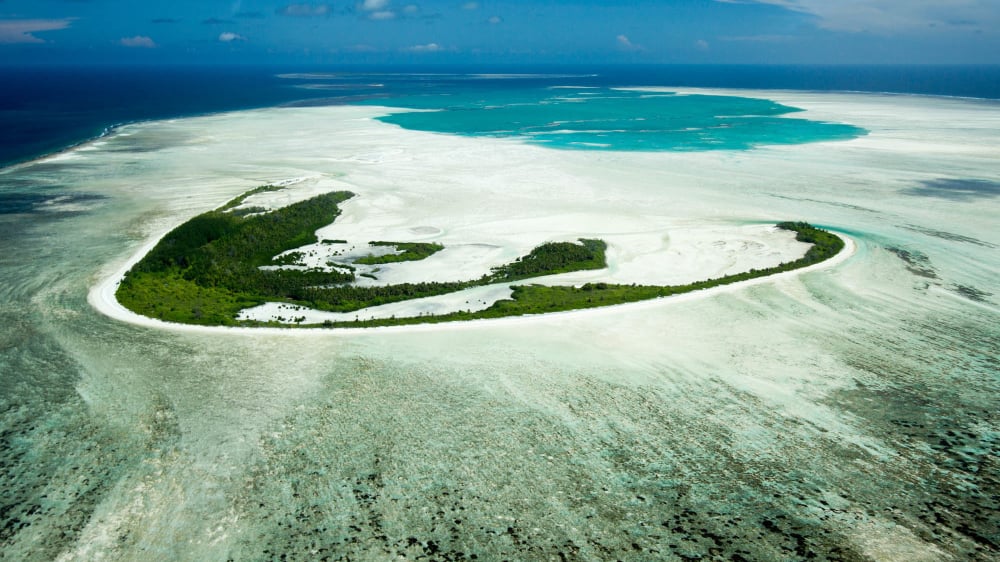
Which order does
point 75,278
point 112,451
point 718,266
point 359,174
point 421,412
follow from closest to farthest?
point 112,451
point 421,412
point 75,278
point 718,266
point 359,174

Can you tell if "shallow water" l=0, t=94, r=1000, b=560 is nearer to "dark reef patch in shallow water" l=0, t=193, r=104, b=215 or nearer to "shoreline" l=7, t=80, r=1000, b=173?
"dark reef patch in shallow water" l=0, t=193, r=104, b=215

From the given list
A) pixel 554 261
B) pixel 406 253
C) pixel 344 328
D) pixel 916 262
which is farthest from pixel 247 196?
pixel 916 262

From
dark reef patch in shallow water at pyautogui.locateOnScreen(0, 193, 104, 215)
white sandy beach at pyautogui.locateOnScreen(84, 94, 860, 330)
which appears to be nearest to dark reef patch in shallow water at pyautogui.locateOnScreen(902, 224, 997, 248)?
white sandy beach at pyautogui.locateOnScreen(84, 94, 860, 330)

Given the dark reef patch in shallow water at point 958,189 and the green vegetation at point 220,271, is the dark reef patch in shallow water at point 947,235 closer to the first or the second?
the dark reef patch in shallow water at point 958,189

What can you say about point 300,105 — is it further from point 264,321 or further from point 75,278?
point 264,321

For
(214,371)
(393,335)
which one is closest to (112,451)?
(214,371)

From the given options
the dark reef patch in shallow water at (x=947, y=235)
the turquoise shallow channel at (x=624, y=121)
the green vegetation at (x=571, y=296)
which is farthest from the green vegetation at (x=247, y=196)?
the dark reef patch in shallow water at (x=947, y=235)
